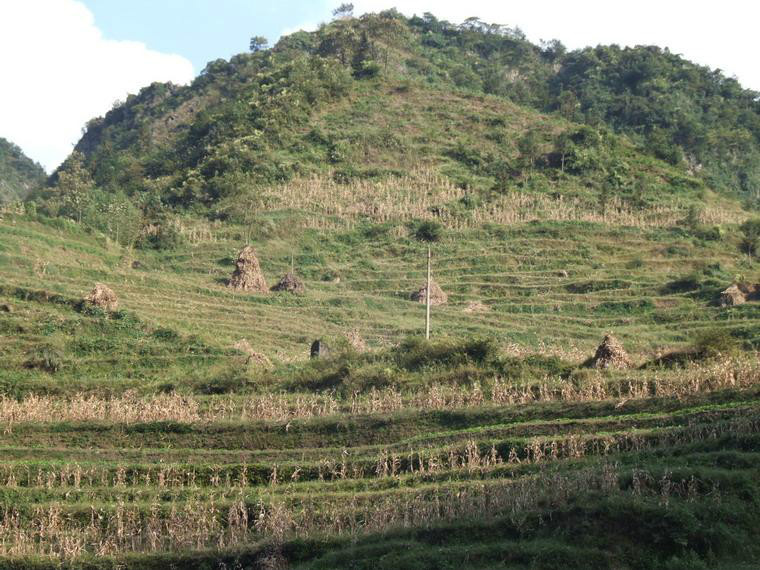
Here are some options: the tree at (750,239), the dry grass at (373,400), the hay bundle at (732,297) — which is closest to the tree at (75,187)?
the dry grass at (373,400)

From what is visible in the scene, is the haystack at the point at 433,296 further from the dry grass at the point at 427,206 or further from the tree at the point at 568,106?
the tree at the point at 568,106

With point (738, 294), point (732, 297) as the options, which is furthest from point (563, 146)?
point (732, 297)

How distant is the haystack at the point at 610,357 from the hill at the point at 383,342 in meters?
0.27

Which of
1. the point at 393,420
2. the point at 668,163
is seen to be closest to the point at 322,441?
the point at 393,420

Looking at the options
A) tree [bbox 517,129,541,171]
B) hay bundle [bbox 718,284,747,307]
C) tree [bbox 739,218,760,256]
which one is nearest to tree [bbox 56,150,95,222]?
tree [bbox 517,129,541,171]

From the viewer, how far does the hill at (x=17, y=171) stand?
108625 millimetres

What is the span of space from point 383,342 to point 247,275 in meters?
9.45

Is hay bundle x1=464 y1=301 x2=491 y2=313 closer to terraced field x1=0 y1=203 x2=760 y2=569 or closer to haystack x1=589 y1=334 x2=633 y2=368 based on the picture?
terraced field x1=0 y1=203 x2=760 y2=569

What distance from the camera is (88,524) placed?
23.3 meters

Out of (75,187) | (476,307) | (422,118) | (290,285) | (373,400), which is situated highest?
(422,118)

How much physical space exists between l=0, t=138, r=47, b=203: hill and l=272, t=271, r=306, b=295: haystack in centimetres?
6273

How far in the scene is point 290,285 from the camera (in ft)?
163

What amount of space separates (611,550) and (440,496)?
4935 millimetres

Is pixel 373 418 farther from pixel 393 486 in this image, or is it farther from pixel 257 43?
pixel 257 43
